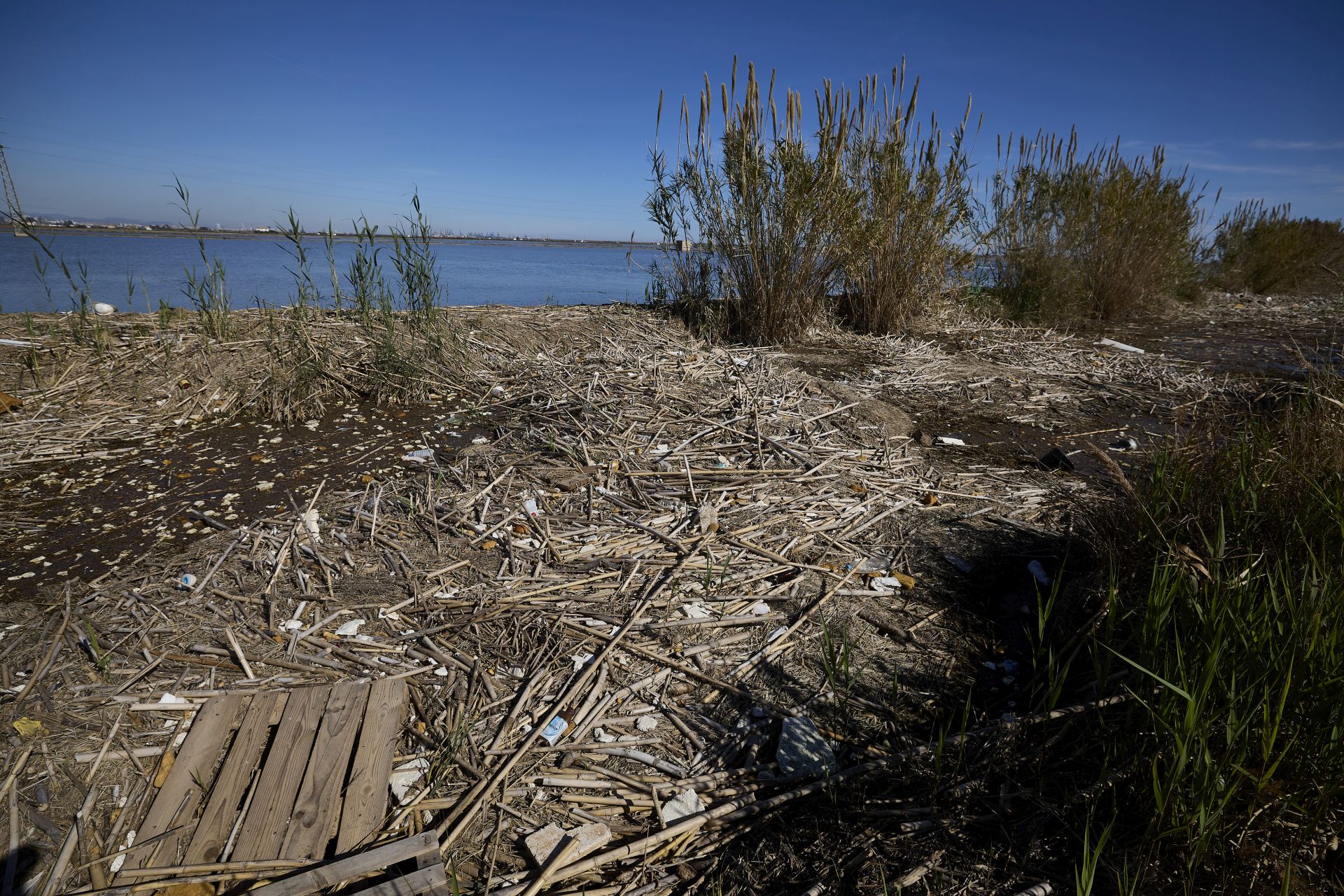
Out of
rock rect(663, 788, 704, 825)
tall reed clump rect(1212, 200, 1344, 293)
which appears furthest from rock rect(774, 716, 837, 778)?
tall reed clump rect(1212, 200, 1344, 293)

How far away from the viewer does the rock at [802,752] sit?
72.9 inches

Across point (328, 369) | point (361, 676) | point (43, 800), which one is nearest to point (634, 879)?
point (361, 676)

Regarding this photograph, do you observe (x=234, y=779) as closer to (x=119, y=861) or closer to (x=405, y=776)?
(x=119, y=861)

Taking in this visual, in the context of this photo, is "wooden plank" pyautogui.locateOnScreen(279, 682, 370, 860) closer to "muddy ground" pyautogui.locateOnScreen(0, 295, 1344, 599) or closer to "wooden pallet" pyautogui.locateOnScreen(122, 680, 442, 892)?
"wooden pallet" pyautogui.locateOnScreen(122, 680, 442, 892)

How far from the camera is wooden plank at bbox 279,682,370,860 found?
1602mm

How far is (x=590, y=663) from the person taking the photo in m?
2.21

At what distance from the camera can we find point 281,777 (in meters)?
1.77

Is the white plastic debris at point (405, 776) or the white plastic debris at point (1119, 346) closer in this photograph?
the white plastic debris at point (405, 776)

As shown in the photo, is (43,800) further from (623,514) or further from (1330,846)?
(1330,846)

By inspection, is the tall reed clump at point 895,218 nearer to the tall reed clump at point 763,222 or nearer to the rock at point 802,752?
the tall reed clump at point 763,222

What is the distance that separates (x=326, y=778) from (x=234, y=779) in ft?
0.83

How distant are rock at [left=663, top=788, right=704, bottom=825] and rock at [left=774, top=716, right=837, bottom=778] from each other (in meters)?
0.27

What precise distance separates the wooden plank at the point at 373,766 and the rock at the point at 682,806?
75 cm

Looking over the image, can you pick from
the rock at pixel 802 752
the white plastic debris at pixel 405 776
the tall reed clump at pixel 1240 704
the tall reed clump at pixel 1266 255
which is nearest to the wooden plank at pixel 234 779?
the white plastic debris at pixel 405 776
